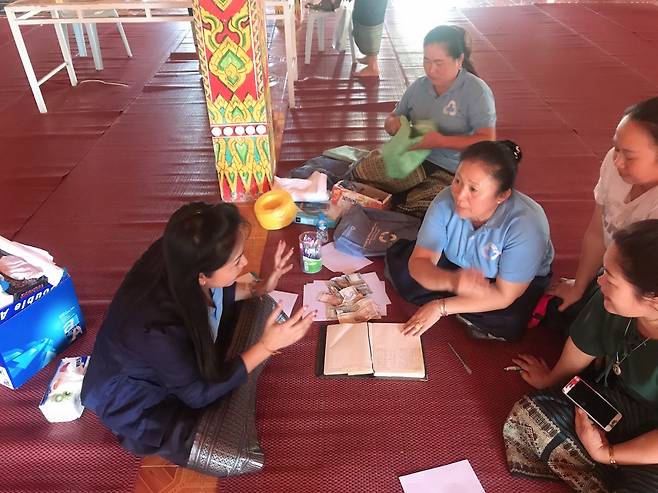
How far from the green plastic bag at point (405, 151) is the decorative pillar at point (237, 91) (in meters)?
0.64

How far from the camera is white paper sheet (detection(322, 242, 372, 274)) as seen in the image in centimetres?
232

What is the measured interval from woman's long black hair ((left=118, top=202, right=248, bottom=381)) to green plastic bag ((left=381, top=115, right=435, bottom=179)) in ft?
4.51

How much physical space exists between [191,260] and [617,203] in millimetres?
1324

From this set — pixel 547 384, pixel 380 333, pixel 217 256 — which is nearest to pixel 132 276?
pixel 217 256

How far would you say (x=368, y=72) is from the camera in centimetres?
435

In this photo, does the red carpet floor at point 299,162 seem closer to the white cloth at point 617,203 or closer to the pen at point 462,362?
the pen at point 462,362

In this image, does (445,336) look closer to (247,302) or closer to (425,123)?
(247,302)

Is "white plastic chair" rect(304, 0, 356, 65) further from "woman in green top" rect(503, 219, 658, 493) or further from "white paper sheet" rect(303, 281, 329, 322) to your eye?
"woman in green top" rect(503, 219, 658, 493)

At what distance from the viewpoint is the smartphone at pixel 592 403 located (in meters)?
1.39

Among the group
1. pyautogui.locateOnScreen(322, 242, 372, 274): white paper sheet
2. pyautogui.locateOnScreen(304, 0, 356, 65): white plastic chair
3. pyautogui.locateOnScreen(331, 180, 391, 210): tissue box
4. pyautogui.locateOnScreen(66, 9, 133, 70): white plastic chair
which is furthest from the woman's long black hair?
pyautogui.locateOnScreen(304, 0, 356, 65): white plastic chair

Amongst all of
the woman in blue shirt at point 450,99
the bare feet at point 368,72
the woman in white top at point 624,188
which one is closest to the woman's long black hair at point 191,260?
the woman in white top at point 624,188

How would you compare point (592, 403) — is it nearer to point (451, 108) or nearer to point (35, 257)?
point (451, 108)

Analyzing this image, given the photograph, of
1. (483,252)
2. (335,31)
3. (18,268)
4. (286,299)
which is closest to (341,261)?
(286,299)

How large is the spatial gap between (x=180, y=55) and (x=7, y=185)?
2361 millimetres
